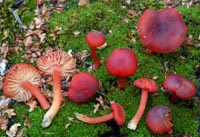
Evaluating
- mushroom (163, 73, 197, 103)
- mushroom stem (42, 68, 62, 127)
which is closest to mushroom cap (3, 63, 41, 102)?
mushroom stem (42, 68, 62, 127)

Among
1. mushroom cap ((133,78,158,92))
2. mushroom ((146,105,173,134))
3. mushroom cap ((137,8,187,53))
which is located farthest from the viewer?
mushroom cap ((137,8,187,53))

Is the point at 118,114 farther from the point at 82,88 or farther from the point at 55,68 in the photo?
the point at 55,68

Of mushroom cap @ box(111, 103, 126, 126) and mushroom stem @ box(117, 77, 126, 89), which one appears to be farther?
mushroom stem @ box(117, 77, 126, 89)

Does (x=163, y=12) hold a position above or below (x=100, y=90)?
above

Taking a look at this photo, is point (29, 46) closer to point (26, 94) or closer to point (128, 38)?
point (26, 94)

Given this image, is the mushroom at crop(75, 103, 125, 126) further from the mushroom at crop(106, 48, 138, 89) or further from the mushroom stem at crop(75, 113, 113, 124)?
the mushroom at crop(106, 48, 138, 89)

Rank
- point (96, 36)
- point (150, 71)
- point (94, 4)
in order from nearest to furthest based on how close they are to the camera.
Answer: point (96, 36), point (150, 71), point (94, 4)

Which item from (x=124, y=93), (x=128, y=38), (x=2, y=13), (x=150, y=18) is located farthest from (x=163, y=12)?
(x=2, y=13)
